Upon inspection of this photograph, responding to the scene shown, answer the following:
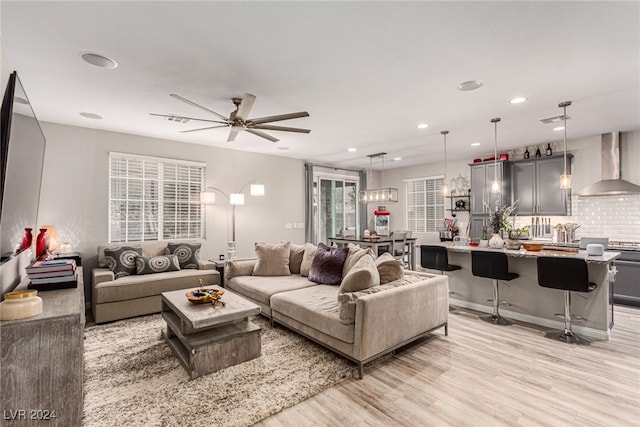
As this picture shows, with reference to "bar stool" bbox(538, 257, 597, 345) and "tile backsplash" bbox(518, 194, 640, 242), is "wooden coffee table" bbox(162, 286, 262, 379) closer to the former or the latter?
"bar stool" bbox(538, 257, 597, 345)

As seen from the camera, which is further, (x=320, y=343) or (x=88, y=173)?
(x=88, y=173)

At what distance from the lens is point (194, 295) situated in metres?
3.06

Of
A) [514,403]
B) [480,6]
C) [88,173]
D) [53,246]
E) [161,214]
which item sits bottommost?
[514,403]

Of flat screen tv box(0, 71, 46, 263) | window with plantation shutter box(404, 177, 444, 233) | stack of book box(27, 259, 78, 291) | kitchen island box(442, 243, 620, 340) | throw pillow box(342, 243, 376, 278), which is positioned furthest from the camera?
window with plantation shutter box(404, 177, 444, 233)

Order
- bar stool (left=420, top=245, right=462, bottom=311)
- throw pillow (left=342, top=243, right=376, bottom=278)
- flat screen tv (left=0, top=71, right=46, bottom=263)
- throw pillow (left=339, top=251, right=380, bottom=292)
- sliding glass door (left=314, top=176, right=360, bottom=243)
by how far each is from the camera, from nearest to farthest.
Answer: flat screen tv (left=0, top=71, right=46, bottom=263), throw pillow (left=339, top=251, right=380, bottom=292), throw pillow (left=342, top=243, right=376, bottom=278), bar stool (left=420, top=245, right=462, bottom=311), sliding glass door (left=314, top=176, right=360, bottom=243)

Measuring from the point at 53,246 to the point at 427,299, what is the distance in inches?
188

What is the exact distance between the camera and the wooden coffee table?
2.59 metres

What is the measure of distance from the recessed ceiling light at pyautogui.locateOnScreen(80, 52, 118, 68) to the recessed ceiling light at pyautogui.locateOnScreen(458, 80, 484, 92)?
3322 millimetres

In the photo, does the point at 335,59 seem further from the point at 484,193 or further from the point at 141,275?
the point at 484,193

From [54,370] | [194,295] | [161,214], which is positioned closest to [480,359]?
[194,295]

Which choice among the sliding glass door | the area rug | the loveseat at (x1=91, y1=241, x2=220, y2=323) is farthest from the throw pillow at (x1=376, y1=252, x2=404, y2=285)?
the sliding glass door

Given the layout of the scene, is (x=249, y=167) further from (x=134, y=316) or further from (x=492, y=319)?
(x=492, y=319)

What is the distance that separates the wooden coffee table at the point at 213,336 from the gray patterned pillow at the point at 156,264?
67.6 inches

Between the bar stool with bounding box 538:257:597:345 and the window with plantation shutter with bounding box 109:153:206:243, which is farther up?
the window with plantation shutter with bounding box 109:153:206:243
